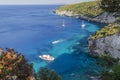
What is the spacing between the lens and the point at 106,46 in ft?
324

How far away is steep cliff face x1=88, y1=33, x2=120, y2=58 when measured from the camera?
94125mm

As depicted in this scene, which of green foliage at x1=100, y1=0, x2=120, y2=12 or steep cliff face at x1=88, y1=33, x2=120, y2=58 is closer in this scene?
green foliage at x1=100, y1=0, x2=120, y2=12

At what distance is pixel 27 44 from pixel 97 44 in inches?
1557

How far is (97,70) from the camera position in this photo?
277 ft

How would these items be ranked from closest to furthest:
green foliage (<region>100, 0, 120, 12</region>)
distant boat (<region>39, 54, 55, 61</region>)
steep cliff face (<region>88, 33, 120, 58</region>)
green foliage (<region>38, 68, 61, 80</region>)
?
green foliage (<region>38, 68, 61, 80</region>) < green foliage (<region>100, 0, 120, 12</region>) < steep cliff face (<region>88, 33, 120, 58</region>) < distant boat (<region>39, 54, 55, 61</region>)

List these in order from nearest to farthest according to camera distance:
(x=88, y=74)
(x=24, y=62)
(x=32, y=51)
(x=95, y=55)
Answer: (x=24, y=62) < (x=88, y=74) < (x=95, y=55) < (x=32, y=51)

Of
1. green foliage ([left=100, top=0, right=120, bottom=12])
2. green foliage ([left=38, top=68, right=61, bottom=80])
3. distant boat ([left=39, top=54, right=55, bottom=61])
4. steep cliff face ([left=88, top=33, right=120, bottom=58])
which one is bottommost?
distant boat ([left=39, top=54, right=55, bottom=61])

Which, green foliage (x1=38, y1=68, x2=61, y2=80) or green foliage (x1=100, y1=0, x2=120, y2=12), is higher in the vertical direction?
green foliage (x1=100, y1=0, x2=120, y2=12)

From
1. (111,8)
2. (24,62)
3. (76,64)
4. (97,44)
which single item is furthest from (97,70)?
(24,62)

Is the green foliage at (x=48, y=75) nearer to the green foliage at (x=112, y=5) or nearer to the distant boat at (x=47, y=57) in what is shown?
the green foliage at (x=112, y=5)

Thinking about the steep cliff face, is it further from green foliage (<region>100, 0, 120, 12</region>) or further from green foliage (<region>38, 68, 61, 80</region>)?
green foliage (<region>38, 68, 61, 80</region>)

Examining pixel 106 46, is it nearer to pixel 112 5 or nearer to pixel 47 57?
pixel 47 57

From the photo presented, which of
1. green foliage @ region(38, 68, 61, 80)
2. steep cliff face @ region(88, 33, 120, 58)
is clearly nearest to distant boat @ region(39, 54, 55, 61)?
steep cliff face @ region(88, 33, 120, 58)

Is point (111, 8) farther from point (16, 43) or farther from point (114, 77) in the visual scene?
point (16, 43)
